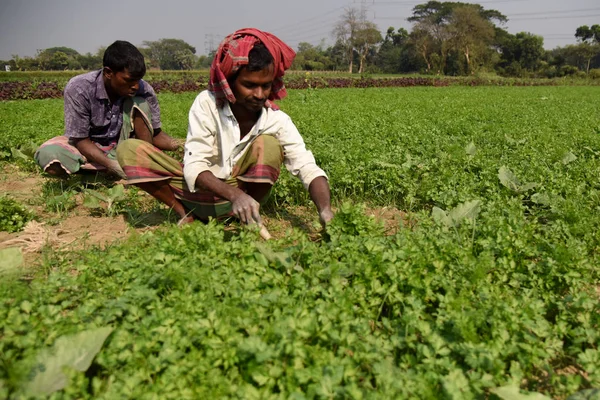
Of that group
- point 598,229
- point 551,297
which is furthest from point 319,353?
point 598,229

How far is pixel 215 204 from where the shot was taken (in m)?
3.52

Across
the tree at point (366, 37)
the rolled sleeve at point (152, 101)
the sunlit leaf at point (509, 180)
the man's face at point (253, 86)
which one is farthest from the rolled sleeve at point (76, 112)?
the tree at point (366, 37)

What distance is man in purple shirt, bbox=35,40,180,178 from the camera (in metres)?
4.24

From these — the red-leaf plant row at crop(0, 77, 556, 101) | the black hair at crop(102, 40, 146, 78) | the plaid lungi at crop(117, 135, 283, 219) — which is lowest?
the plaid lungi at crop(117, 135, 283, 219)

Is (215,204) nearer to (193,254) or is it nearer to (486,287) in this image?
(193,254)

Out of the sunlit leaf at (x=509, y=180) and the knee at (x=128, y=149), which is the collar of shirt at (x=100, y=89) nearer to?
the knee at (x=128, y=149)

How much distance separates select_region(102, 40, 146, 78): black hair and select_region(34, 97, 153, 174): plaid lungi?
47 cm

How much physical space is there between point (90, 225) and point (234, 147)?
154 centimetres

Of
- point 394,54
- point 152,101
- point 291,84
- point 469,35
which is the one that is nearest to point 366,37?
point 394,54

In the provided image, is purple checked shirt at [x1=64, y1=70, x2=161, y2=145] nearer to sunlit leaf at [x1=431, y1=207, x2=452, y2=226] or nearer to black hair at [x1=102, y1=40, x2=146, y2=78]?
black hair at [x1=102, y1=40, x2=146, y2=78]

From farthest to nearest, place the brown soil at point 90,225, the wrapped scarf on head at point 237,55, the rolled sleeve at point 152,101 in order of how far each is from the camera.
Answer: the rolled sleeve at point 152,101 → the brown soil at point 90,225 → the wrapped scarf on head at point 237,55

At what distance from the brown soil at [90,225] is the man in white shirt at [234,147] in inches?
16.3

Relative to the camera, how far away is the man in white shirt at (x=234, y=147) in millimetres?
3041

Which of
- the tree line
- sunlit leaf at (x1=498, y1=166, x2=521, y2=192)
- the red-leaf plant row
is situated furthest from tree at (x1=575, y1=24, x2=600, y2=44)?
sunlit leaf at (x1=498, y1=166, x2=521, y2=192)
